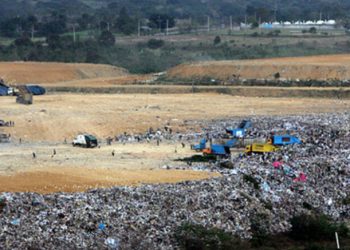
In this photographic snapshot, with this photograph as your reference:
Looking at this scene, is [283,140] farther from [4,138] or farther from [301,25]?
[301,25]

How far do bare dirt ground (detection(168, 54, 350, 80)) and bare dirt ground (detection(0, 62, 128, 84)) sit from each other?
320 inches

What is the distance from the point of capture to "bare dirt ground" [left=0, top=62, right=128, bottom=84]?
6819cm

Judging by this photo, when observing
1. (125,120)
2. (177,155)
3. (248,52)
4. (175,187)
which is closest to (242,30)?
(248,52)

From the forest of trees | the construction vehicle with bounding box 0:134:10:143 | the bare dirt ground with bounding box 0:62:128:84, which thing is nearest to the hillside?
the forest of trees

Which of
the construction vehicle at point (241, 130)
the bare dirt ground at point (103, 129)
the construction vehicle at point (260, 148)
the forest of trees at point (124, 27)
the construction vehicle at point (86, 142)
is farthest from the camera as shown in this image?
the forest of trees at point (124, 27)

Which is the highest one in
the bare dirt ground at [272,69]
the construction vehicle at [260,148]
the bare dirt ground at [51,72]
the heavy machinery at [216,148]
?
the construction vehicle at [260,148]

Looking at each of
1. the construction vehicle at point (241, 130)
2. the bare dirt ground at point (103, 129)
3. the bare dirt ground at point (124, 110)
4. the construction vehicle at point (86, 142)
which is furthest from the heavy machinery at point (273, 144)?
the bare dirt ground at point (124, 110)

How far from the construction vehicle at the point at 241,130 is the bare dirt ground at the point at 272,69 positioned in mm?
22154

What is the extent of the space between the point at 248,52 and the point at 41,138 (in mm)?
50161

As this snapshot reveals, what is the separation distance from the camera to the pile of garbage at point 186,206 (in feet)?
75.4

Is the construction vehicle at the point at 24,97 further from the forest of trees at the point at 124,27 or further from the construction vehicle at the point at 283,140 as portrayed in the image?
the forest of trees at the point at 124,27

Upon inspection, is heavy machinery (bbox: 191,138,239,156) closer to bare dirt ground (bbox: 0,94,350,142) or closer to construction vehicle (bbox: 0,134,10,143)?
bare dirt ground (bbox: 0,94,350,142)

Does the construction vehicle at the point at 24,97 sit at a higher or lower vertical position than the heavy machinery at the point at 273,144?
lower

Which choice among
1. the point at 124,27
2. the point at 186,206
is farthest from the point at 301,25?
the point at 186,206
